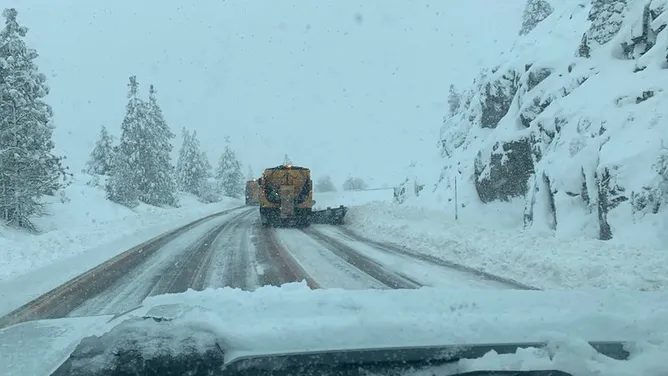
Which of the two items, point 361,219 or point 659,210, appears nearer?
point 659,210

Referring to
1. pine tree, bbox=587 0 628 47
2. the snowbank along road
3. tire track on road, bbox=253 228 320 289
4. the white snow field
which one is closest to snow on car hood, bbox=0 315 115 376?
the snowbank along road

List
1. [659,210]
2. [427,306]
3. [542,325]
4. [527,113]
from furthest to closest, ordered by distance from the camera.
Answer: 1. [527,113]
2. [659,210]
3. [427,306]
4. [542,325]

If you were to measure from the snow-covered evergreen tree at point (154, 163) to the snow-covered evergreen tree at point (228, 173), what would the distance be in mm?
39908

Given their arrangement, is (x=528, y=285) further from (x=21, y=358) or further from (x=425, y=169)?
(x=425, y=169)

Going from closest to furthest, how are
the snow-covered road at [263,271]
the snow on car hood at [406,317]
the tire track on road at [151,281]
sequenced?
the snow on car hood at [406,317] < the tire track on road at [151,281] < the snow-covered road at [263,271]

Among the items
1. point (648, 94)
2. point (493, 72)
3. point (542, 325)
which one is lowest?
point (542, 325)

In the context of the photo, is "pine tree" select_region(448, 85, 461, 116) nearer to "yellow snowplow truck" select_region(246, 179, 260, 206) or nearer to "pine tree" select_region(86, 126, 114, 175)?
"yellow snowplow truck" select_region(246, 179, 260, 206)

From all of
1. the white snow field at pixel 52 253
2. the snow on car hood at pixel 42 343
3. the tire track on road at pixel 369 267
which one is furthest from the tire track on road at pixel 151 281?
the snow on car hood at pixel 42 343

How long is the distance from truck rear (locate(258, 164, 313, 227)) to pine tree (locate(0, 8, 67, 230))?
9.36 meters

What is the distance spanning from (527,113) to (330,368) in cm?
2102

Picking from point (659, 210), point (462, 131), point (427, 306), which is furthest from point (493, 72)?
point (427, 306)

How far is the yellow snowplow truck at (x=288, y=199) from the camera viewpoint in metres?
25.5

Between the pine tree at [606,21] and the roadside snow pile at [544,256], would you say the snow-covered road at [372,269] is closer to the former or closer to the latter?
the roadside snow pile at [544,256]

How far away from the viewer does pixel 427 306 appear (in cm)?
354
